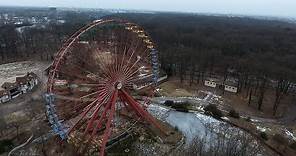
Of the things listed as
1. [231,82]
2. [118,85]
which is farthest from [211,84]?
[118,85]

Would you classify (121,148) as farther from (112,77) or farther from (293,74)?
(293,74)

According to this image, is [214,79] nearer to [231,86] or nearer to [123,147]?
[231,86]

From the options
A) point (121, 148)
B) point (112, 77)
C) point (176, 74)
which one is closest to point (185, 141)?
point (121, 148)

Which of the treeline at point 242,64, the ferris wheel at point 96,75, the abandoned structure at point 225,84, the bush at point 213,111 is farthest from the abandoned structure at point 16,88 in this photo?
the abandoned structure at point 225,84

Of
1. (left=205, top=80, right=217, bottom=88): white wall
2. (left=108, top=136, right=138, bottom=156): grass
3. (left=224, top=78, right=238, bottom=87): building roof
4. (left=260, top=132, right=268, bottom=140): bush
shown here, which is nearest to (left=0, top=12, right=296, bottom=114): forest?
(left=224, top=78, right=238, bottom=87): building roof

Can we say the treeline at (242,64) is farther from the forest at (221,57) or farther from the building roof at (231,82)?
the building roof at (231,82)

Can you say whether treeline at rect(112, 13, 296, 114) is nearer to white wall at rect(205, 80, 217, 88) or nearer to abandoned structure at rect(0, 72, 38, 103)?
white wall at rect(205, 80, 217, 88)

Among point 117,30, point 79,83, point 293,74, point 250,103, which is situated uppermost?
point 117,30
